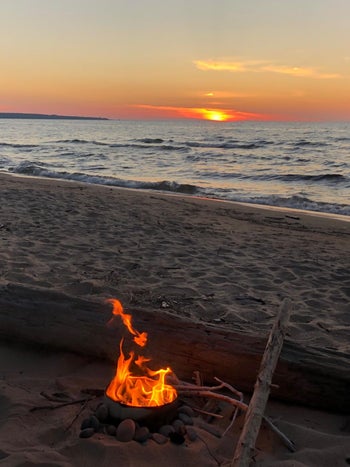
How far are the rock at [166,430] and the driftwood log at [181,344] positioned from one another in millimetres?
571

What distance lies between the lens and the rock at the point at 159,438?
268 cm

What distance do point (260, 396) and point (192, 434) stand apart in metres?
0.51

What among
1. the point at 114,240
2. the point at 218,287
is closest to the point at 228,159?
the point at 114,240

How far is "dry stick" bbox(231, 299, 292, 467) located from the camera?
88.0 inches

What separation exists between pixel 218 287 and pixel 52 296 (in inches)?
85.1

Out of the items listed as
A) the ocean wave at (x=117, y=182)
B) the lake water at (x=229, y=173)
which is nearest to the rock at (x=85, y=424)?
the lake water at (x=229, y=173)

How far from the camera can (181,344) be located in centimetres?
328

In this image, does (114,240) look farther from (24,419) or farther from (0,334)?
(24,419)

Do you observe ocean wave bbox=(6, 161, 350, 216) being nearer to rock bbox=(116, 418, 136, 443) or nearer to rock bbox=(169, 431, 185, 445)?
rock bbox=(169, 431, 185, 445)

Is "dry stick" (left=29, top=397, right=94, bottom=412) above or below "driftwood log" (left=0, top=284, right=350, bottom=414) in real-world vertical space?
below

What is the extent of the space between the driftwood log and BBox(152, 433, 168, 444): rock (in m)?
0.64

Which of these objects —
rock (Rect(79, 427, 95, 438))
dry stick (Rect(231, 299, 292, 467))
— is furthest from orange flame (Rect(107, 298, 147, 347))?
dry stick (Rect(231, 299, 292, 467))

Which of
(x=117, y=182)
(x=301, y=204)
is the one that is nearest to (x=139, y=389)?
(x=301, y=204)

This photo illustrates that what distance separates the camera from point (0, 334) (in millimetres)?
3771
